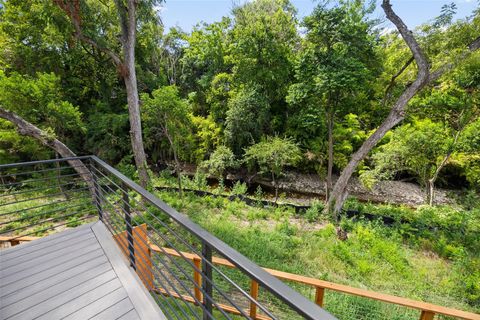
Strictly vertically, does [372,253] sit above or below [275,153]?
below

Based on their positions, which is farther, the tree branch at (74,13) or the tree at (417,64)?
the tree branch at (74,13)

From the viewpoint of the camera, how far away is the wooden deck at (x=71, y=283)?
1374 mm

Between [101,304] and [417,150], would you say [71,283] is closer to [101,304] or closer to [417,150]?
[101,304]

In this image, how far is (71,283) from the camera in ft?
5.24

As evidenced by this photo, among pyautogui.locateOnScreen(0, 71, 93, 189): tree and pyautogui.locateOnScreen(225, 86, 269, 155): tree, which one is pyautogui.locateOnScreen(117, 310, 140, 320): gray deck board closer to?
pyautogui.locateOnScreen(0, 71, 93, 189): tree

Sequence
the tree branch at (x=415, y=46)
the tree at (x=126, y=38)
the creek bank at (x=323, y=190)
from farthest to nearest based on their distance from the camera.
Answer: the creek bank at (x=323, y=190) → the tree at (x=126, y=38) → the tree branch at (x=415, y=46)

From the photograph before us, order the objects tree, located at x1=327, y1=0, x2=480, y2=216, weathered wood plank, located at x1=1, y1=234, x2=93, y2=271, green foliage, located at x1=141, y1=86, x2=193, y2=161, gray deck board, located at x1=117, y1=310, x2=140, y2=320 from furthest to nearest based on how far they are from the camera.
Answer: green foliage, located at x1=141, y1=86, x2=193, y2=161 → tree, located at x1=327, y1=0, x2=480, y2=216 → weathered wood plank, located at x1=1, y1=234, x2=93, y2=271 → gray deck board, located at x1=117, y1=310, x2=140, y2=320

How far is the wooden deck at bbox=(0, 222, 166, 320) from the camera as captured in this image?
1.37 m

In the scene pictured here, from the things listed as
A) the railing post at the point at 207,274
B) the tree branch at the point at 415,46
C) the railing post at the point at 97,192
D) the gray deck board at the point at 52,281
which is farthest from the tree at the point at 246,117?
the railing post at the point at 207,274

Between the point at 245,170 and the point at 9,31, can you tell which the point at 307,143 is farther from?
the point at 9,31

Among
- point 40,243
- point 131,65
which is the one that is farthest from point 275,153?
point 40,243

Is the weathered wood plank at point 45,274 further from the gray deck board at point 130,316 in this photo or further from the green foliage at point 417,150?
the green foliage at point 417,150

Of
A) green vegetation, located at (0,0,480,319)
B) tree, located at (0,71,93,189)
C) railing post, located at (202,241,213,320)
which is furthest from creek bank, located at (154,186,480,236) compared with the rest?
railing post, located at (202,241,213,320)

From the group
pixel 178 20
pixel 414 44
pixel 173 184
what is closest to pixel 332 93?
pixel 414 44
